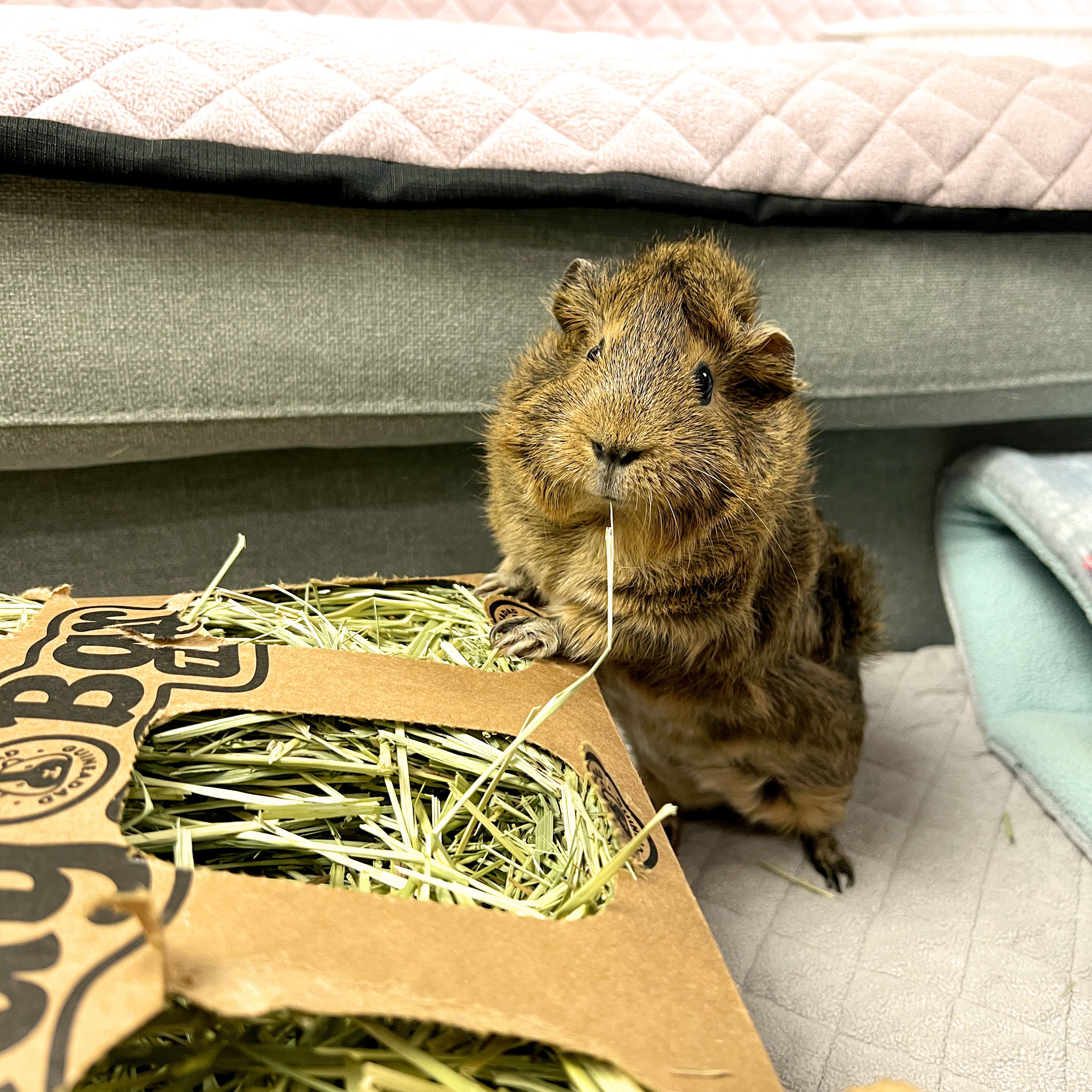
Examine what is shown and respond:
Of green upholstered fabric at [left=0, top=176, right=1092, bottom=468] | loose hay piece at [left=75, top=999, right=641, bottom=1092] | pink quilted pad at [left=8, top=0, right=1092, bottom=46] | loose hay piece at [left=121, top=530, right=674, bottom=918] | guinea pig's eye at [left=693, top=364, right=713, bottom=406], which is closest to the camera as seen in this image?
loose hay piece at [left=75, top=999, right=641, bottom=1092]

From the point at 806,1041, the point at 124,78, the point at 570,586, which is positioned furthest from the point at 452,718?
the point at 124,78

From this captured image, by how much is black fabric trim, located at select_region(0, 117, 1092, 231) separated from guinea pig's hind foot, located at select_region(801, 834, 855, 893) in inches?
43.4

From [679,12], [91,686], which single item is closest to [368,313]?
[91,686]

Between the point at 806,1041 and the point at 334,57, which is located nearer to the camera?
the point at 806,1041

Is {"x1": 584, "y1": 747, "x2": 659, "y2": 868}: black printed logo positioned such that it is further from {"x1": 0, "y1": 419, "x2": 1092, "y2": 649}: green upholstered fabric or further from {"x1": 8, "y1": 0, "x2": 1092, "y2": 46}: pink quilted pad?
{"x1": 8, "y1": 0, "x2": 1092, "y2": 46}: pink quilted pad

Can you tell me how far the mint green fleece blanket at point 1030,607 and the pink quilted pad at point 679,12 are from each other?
5.49 ft

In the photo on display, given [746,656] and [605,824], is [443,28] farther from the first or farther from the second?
[605,824]

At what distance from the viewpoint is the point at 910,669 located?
81.5 inches

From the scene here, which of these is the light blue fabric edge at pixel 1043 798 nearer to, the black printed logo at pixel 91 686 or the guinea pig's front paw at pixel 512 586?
the guinea pig's front paw at pixel 512 586

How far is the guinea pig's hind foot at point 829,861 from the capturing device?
1506mm

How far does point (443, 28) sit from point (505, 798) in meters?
1.42

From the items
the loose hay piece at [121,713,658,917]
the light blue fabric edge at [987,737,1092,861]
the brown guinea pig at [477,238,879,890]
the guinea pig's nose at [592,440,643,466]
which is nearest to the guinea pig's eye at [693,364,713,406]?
the brown guinea pig at [477,238,879,890]

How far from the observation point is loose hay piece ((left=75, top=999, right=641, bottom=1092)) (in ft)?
2.01

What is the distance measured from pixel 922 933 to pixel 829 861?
177 mm
